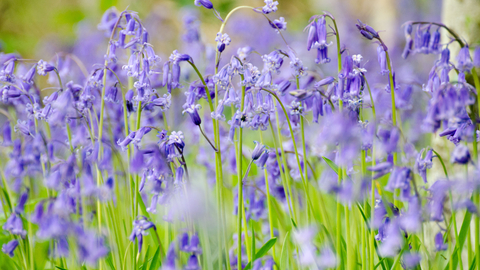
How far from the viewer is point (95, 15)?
28.8 ft

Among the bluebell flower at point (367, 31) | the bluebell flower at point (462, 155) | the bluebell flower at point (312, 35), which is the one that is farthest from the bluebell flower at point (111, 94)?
the bluebell flower at point (462, 155)

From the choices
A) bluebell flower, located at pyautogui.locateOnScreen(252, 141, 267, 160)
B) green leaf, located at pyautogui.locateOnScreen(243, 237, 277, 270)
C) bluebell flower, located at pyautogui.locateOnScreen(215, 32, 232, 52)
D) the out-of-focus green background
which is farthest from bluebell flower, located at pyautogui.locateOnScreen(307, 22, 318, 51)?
the out-of-focus green background

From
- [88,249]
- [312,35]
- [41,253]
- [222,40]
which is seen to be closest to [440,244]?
[312,35]

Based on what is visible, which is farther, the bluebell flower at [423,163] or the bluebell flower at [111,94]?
the bluebell flower at [111,94]

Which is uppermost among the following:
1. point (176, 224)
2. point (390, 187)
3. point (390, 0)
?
point (390, 0)

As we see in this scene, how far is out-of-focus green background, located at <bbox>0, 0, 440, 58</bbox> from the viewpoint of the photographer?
8.37 meters

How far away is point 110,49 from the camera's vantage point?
207cm

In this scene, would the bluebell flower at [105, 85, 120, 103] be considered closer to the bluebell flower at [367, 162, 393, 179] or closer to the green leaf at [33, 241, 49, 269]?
the bluebell flower at [367, 162, 393, 179]

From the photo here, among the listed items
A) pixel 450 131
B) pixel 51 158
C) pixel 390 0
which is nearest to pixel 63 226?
pixel 51 158

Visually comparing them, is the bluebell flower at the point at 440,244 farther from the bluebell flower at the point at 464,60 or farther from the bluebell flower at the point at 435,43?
the bluebell flower at the point at 435,43

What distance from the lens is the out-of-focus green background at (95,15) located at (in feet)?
27.5

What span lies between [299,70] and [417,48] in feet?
2.42

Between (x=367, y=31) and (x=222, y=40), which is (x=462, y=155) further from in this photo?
(x=222, y=40)

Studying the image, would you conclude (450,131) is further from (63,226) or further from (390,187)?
(63,226)
